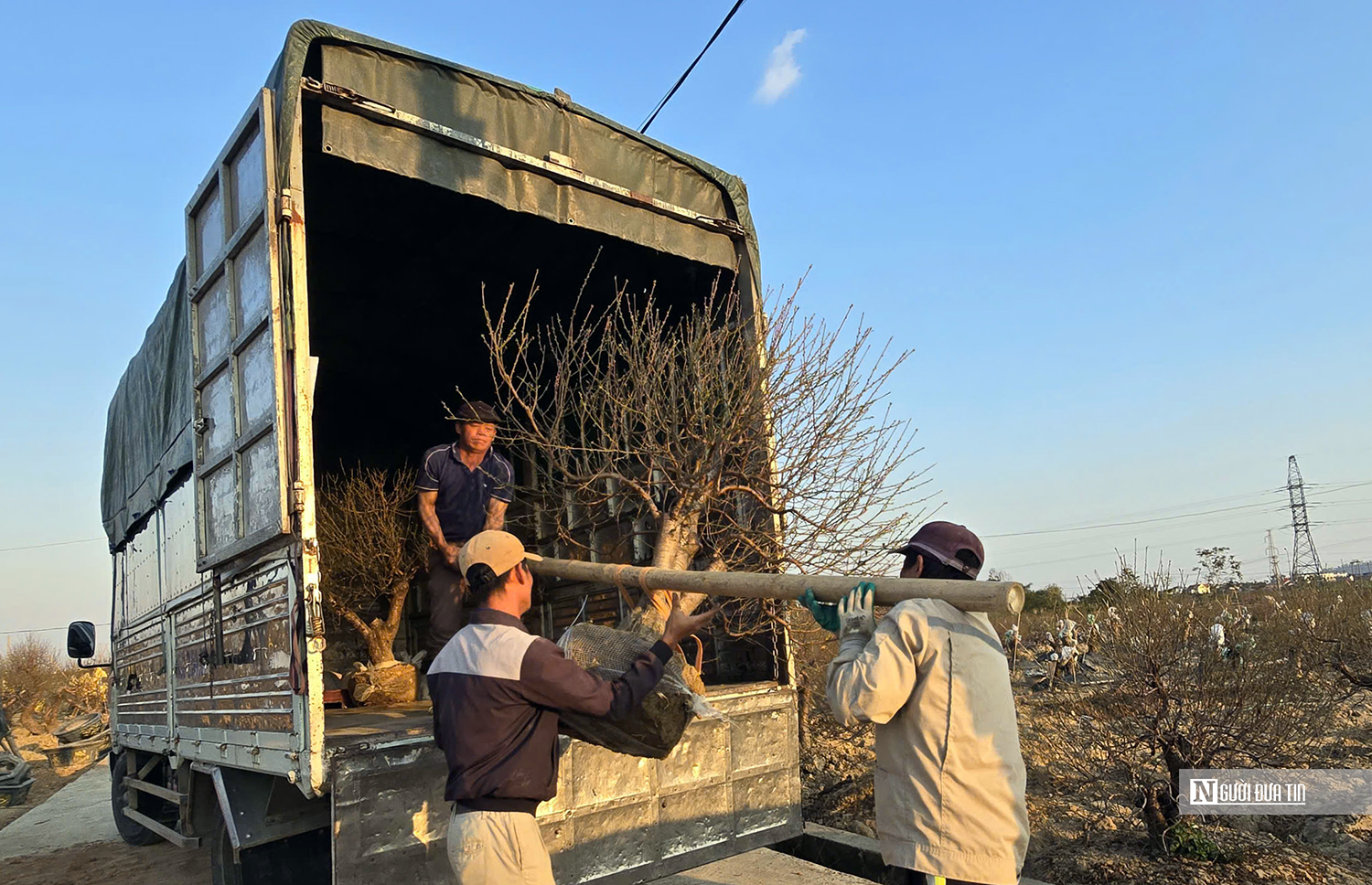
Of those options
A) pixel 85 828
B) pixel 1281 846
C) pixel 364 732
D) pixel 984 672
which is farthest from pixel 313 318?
pixel 1281 846

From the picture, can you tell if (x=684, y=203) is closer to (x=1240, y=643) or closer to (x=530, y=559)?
(x=530, y=559)

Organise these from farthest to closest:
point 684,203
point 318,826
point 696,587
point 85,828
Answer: point 85,828 → point 684,203 → point 318,826 → point 696,587

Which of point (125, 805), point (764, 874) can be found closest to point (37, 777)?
point (125, 805)

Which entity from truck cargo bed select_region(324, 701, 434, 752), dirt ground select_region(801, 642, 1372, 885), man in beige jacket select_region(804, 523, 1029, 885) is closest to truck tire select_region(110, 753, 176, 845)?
truck cargo bed select_region(324, 701, 434, 752)

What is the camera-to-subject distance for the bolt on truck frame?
3145 mm

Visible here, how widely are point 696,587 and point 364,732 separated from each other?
1640 mm

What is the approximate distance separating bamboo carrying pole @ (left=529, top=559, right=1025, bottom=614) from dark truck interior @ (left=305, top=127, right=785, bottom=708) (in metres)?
1.02

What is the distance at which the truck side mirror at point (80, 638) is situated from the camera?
322 inches

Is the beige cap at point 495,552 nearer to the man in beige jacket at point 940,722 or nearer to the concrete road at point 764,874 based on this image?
the man in beige jacket at point 940,722

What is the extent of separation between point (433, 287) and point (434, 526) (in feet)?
7.07

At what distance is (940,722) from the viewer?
98.7 inches

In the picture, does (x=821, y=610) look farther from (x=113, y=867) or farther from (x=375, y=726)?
(x=113, y=867)

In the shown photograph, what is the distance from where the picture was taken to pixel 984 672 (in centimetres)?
256

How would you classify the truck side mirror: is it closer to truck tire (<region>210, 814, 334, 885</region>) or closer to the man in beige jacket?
truck tire (<region>210, 814, 334, 885</region>)
